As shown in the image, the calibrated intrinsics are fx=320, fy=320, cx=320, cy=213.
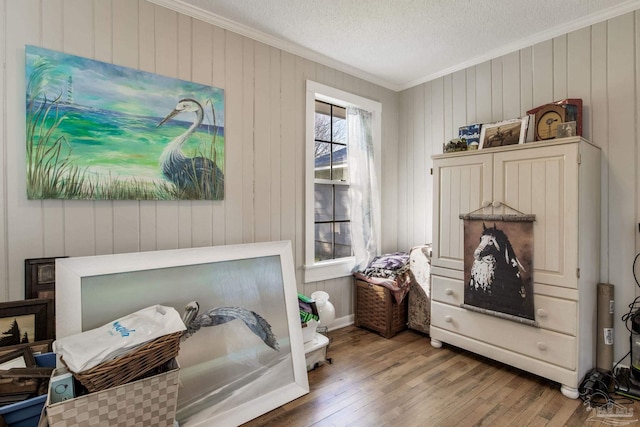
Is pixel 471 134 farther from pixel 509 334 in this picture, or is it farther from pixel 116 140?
pixel 116 140

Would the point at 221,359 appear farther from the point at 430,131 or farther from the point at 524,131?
the point at 430,131

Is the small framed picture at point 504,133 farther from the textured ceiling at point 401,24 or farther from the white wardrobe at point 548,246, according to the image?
the textured ceiling at point 401,24

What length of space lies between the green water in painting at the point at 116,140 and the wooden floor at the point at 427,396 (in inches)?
66.7

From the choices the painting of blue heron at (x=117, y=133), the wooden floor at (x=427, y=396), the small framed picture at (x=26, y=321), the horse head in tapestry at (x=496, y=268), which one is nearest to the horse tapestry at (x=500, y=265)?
the horse head in tapestry at (x=496, y=268)

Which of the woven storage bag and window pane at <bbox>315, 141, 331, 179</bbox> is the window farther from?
the woven storage bag

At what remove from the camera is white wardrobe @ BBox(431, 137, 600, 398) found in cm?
203

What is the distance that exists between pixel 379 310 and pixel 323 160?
1.56 meters

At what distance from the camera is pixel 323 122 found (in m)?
3.21

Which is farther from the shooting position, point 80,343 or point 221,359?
point 221,359

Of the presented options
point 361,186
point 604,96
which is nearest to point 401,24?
point 361,186

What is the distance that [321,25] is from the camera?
242 centimetres

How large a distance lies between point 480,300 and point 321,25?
7.90 feet

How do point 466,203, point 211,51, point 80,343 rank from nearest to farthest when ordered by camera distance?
1. point 80,343
2. point 211,51
3. point 466,203

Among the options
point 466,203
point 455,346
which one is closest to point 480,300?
point 455,346
